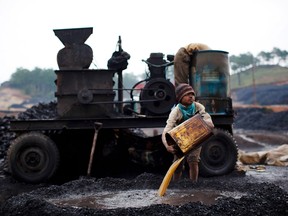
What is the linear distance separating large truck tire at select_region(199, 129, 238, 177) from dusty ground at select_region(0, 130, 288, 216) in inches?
111

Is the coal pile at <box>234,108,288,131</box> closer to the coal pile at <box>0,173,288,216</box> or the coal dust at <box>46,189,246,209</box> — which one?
the coal pile at <box>0,173,288,216</box>

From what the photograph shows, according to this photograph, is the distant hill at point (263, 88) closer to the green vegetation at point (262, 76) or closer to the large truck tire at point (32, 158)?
the green vegetation at point (262, 76)

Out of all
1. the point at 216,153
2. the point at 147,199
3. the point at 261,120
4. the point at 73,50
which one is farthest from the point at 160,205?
the point at 261,120

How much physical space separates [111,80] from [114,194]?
13.3 ft

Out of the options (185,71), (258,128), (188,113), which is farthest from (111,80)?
(258,128)

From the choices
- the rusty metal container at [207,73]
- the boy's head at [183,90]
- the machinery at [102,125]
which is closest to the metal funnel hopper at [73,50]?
the machinery at [102,125]

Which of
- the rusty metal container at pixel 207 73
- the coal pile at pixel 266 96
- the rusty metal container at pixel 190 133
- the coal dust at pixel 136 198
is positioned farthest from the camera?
the coal pile at pixel 266 96

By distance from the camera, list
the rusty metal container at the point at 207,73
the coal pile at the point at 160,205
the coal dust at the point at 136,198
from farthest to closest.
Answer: the rusty metal container at the point at 207,73 < the coal dust at the point at 136,198 < the coal pile at the point at 160,205

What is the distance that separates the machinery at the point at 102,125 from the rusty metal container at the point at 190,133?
361 cm

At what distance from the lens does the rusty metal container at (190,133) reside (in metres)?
4.97

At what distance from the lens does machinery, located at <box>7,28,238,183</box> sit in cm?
853

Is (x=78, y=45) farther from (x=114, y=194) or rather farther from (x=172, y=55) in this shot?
(x=114, y=194)

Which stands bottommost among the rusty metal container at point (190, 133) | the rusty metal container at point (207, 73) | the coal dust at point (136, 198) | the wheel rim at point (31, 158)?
the coal dust at point (136, 198)

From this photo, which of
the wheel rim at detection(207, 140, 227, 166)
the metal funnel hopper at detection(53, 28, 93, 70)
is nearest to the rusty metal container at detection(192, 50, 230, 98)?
the wheel rim at detection(207, 140, 227, 166)
